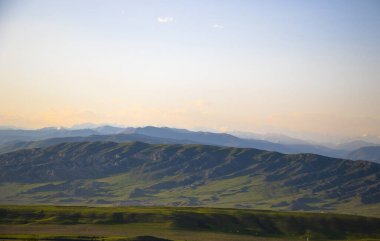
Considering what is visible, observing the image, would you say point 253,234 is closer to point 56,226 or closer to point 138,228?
point 138,228

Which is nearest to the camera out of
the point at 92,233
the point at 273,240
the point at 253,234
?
the point at 92,233

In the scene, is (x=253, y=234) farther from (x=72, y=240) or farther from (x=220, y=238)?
(x=72, y=240)

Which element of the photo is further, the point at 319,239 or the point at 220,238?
the point at 319,239

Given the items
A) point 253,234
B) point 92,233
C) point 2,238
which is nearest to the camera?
point 2,238

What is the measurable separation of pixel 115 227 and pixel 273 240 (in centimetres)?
6475

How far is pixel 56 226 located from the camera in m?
193

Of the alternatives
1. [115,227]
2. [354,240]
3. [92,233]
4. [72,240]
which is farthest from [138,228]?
[354,240]

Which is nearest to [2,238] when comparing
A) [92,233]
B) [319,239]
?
[92,233]

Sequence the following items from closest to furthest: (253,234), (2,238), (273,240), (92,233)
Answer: (2,238)
(92,233)
(273,240)
(253,234)

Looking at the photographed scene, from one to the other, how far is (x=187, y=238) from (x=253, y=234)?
37.1 meters

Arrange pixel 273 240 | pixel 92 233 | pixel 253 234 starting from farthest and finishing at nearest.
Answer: pixel 253 234 < pixel 273 240 < pixel 92 233

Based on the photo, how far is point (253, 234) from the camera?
199500mm

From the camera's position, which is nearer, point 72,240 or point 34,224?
point 72,240

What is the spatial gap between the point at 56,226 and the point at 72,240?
129 feet
